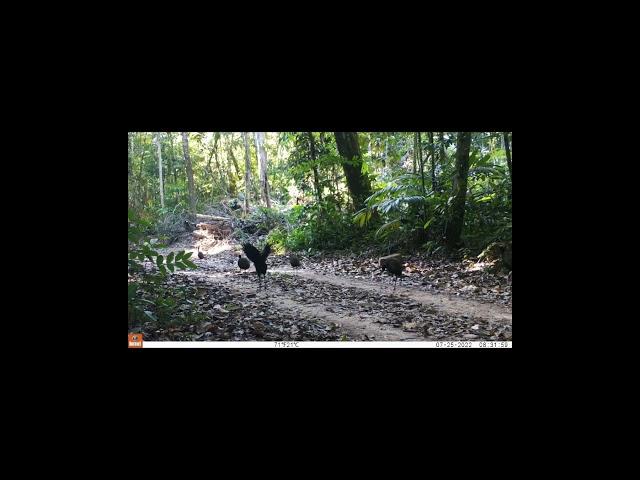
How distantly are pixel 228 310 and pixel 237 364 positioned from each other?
28 centimetres

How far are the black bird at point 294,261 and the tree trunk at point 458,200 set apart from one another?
0.94 meters

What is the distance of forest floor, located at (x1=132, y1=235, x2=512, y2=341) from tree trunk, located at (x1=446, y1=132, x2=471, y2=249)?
194mm

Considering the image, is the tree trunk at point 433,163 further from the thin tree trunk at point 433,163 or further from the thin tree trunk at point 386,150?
the thin tree trunk at point 386,150

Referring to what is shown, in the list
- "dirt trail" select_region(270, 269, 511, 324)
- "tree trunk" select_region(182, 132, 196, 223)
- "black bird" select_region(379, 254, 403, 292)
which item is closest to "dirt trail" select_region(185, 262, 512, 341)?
"dirt trail" select_region(270, 269, 511, 324)

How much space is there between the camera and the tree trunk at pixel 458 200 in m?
2.35

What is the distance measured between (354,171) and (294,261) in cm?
83

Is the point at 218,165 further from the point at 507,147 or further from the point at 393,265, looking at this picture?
the point at 507,147

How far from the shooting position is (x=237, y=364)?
1930mm

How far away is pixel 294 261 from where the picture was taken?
2.32 meters

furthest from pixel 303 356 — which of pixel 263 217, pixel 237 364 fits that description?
pixel 263 217

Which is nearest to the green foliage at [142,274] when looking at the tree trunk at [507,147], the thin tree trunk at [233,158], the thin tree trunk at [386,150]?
the thin tree trunk at [233,158]

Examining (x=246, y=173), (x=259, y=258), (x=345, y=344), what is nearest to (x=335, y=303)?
(x=345, y=344)

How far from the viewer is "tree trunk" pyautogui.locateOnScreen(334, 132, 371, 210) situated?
2600 millimetres
